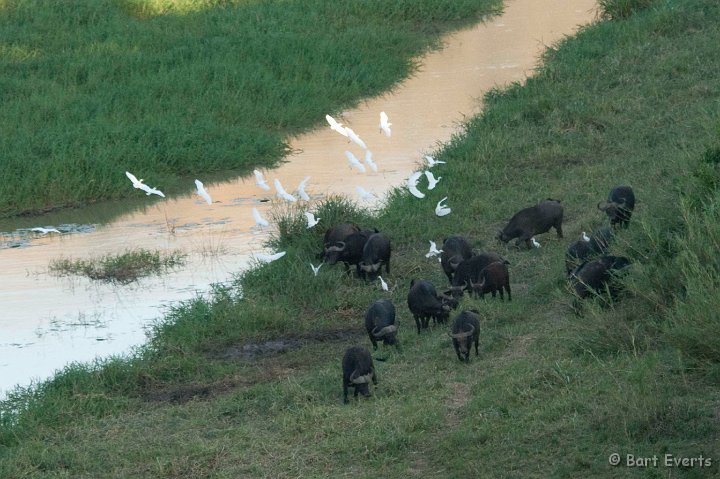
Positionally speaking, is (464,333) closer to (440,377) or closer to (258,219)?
(440,377)

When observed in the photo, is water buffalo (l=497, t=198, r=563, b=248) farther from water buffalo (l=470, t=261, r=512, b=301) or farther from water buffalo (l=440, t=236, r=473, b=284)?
water buffalo (l=470, t=261, r=512, b=301)

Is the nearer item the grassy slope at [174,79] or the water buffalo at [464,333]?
the water buffalo at [464,333]

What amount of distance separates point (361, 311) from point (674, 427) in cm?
365

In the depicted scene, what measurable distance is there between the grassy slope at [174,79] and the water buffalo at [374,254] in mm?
4033

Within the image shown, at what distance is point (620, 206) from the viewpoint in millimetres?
9258

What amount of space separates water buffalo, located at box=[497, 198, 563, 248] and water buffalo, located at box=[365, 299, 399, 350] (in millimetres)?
2035

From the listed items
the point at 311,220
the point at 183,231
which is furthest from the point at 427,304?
the point at 183,231

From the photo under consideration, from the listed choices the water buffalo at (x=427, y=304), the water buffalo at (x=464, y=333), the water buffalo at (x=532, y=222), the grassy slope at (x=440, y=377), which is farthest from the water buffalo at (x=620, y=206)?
the water buffalo at (x=464, y=333)

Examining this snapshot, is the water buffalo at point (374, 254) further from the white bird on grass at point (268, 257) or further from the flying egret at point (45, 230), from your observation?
the flying egret at point (45, 230)

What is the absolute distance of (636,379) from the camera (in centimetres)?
602

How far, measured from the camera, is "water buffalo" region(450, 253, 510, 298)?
336 inches

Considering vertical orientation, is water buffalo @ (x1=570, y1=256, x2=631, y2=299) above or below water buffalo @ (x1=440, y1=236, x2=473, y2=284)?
above

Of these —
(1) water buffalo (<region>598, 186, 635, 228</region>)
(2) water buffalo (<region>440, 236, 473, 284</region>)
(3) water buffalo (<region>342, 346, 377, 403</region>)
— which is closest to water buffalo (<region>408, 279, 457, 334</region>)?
(2) water buffalo (<region>440, 236, 473, 284</region>)

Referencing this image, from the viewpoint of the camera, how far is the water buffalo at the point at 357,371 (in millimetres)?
Result: 6691
